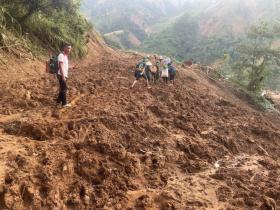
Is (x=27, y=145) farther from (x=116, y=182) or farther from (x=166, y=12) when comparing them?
(x=166, y=12)

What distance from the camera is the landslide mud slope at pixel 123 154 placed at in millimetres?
5410

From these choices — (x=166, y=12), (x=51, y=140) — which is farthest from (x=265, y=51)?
(x=166, y=12)

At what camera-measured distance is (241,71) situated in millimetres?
21969

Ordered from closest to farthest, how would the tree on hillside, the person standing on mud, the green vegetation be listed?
the person standing on mud → the green vegetation → the tree on hillside

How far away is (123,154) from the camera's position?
22.2ft

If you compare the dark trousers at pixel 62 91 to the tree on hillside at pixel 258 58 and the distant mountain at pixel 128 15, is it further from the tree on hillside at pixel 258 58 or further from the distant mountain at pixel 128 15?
the distant mountain at pixel 128 15

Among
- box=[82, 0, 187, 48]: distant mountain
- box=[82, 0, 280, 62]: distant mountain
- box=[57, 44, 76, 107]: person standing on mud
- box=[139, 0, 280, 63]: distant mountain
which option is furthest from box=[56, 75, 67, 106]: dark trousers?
box=[82, 0, 187, 48]: distant mountain

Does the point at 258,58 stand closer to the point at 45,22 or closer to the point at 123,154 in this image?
the point at 45,22

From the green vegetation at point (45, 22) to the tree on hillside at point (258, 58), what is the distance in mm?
8509

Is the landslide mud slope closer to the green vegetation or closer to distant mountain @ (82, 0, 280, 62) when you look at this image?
the green vegetation

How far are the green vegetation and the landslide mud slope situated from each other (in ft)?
9.92

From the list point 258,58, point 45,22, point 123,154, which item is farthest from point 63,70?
point 258,58

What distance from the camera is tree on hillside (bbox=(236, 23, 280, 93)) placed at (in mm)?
20391

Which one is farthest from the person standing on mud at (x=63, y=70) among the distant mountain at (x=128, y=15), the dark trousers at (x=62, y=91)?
the distant mountain at (x=128, y=15)
